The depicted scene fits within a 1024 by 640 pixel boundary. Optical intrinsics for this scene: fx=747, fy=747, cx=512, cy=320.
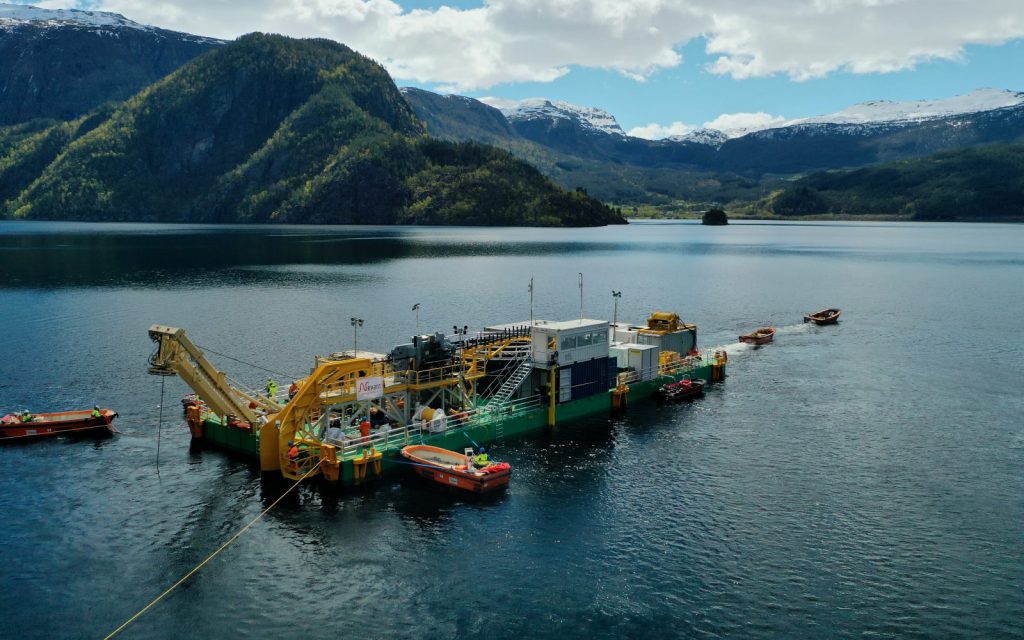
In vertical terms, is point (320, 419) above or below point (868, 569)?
above

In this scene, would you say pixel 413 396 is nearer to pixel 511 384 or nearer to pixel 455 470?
pixel 511 384

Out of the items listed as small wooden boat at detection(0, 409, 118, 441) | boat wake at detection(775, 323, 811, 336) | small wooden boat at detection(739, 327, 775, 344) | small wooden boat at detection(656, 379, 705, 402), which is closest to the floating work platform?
small wooden boat at detection(656, 379, 705, 402)

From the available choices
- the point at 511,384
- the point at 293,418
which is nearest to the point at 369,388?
the point at 293,418

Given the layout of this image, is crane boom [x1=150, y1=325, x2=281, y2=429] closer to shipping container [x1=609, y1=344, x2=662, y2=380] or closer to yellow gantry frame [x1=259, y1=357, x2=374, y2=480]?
yellow gantry frame [x1=259, y1=357, x2=374, y2=480]

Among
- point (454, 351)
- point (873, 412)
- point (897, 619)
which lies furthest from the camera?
point (873, 412)

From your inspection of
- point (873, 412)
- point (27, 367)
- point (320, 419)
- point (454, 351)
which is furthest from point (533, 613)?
point (27, 367)

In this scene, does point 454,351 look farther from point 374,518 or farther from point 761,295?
point 761,295

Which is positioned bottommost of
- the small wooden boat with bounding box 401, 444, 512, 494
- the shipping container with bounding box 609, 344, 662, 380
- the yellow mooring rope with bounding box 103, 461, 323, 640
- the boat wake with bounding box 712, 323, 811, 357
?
the yellow mooring rope with bounding box 103, 461, 323, 640
